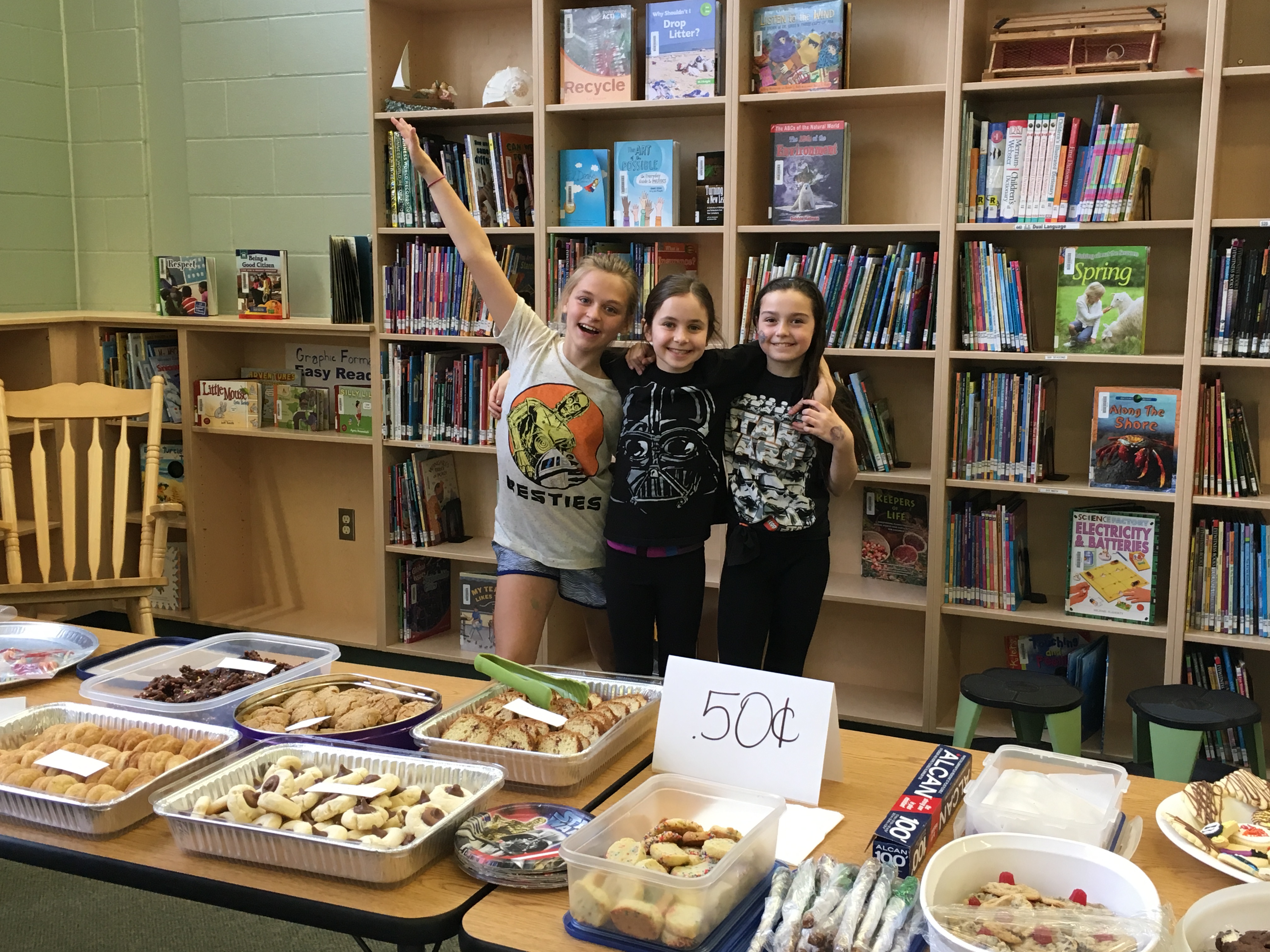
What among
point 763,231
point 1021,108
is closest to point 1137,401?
point 1021,108

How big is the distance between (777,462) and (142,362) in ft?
9.41

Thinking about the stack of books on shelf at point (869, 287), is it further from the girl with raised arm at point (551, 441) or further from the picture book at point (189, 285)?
the picture book at point (189, 285)

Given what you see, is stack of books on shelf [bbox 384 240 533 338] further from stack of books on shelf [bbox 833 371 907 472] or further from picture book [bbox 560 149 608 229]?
stack of books on shelf [bbox 833 371 907 472]

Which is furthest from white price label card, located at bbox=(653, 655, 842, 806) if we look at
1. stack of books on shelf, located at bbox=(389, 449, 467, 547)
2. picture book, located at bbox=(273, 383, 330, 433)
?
picture book, located at bbox=(273, 383, 330, 433)

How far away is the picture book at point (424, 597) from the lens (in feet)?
13.3

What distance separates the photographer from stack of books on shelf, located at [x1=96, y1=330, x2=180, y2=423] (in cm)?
429

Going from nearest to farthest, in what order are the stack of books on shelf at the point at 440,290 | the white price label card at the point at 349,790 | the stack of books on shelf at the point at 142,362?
the white price label card at the point at 349,790 < the stack of books on shelf at the point at 440,290 < the stack of books on shelf at the point at 142,362

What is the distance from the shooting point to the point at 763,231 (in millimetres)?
3299

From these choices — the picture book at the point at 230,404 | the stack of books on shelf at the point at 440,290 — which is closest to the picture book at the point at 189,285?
the picture book at the point at 230,404

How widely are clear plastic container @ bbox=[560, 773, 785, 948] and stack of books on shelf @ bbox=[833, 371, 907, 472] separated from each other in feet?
6.90

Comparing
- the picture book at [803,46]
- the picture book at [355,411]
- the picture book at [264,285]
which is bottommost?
the picture book at [355,411]

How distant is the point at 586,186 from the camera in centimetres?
355

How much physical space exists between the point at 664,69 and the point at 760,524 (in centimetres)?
Answer: 158

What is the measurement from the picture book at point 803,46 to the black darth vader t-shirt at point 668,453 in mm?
1192
